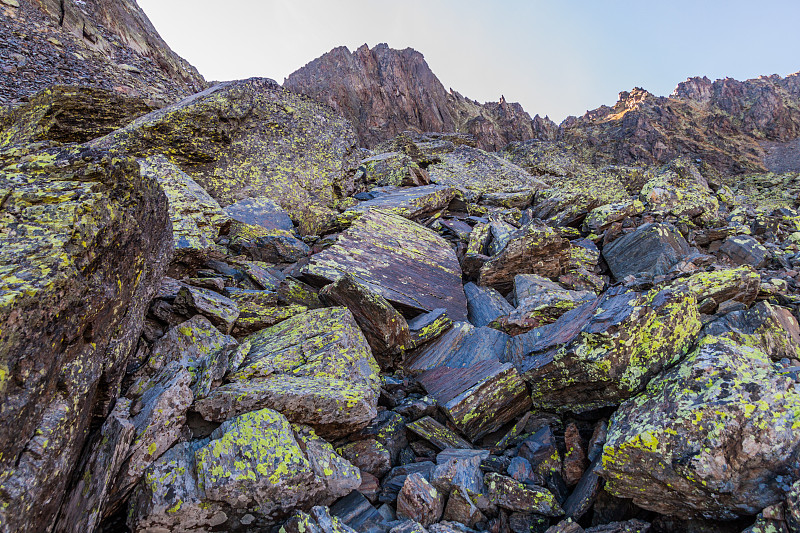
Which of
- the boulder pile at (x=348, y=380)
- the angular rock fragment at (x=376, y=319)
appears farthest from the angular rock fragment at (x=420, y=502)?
the angular rock fragment at (x=376, y=319)

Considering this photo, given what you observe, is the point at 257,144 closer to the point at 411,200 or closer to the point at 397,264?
the point at 411,200

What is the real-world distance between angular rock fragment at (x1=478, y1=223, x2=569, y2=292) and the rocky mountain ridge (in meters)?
0.10

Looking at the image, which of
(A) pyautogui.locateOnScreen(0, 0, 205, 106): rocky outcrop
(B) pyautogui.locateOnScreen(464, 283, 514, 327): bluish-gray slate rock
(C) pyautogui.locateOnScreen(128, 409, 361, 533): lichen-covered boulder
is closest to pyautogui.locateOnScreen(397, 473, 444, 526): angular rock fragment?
(C) pyautogui.locateOnScreen(128, 409, 361, 533): lichen-covered boulder

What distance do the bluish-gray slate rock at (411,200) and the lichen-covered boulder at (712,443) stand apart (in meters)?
11.8

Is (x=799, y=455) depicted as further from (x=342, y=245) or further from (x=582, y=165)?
(x=582, y=165)

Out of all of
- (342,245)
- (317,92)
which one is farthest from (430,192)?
(317,92)

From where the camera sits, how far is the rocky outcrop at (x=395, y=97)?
97375mm

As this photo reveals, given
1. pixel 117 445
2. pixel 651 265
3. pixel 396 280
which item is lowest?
pixel 117 445

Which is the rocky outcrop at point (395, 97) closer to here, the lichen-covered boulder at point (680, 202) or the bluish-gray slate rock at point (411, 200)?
the lichen-covered boulder at point (680, 202)

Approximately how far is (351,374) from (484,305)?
17.6ft

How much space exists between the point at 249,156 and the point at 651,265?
1619 cm

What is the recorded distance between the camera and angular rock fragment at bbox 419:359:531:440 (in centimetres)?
753

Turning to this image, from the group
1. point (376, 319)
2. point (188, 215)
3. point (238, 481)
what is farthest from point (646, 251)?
point (188, 215)

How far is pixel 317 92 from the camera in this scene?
322 feet
